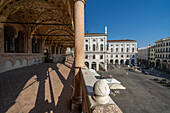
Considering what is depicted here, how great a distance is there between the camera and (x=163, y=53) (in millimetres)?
33000

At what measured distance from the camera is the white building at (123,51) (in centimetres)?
3997

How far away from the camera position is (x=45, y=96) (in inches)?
166

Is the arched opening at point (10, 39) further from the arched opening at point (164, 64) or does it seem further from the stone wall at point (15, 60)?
the arched opening at point (164, 64)

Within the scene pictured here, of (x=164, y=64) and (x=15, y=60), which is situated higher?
(x=15, y=60)

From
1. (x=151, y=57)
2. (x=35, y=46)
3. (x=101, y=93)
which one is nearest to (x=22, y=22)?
(x=35, y=46)

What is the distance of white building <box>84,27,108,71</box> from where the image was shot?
94.9 ft

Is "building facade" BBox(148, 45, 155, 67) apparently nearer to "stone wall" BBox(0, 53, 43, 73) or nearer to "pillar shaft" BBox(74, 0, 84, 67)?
"pillar shaft" BBox(74, 0, 84, 67)

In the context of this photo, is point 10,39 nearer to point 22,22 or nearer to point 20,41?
point 20,41

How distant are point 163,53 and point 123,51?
15.5 metres

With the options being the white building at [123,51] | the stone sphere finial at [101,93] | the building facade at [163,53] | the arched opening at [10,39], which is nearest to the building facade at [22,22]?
the arched opening at [10,39]

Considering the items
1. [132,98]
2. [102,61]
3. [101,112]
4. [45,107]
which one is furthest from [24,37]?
[102,61]

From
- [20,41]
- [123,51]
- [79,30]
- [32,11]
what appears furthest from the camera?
[123,51]

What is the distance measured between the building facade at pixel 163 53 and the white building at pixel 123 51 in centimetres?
920

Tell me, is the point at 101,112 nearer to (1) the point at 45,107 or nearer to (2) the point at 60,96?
(1) the point at 45,107
